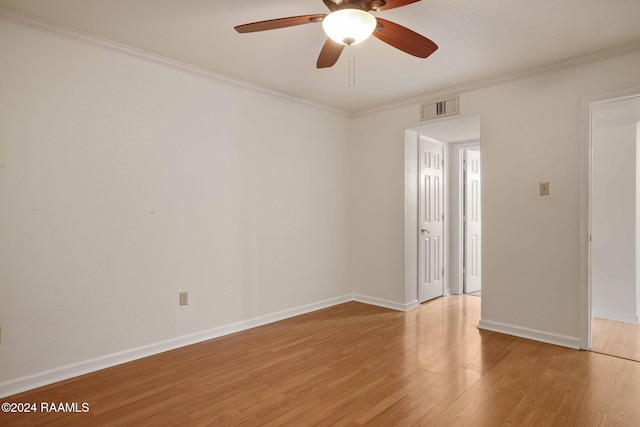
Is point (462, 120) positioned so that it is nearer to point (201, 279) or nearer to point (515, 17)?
point (515, 17)

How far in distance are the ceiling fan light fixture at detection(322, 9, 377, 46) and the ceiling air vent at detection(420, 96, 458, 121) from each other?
2.35m

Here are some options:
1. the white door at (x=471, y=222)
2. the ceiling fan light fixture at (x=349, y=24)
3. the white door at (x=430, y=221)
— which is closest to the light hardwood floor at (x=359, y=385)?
the white door at (x=430, y=221)

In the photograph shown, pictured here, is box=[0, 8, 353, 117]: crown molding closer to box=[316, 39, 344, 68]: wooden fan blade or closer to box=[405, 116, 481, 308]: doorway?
box=[316, 39, 344, 68]: wooden fan blade

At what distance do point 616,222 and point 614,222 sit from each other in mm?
18

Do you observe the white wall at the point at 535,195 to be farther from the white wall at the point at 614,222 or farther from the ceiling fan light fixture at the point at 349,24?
the ceiling fan light fixture at the point at 349,24

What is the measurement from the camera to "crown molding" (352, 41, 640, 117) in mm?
2963

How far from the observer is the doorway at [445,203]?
4.46 metres

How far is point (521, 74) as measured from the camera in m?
3.45

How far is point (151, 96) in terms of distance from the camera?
3.12m

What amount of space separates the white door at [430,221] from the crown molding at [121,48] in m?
1.92

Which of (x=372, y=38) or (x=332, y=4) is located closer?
(x=332, y=4)

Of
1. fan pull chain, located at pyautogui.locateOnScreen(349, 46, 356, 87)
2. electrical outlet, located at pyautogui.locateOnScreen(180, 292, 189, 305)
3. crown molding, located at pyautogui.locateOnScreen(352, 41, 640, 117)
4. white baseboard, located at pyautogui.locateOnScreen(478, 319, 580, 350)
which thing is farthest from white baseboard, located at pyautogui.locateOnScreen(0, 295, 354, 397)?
crown molding, located at pyautogui.locateOnScreen(352, 41, 640, 117)

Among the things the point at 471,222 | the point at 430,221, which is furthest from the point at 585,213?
the point at 471,222

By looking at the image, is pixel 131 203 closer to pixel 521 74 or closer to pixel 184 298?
pixel 184 298
